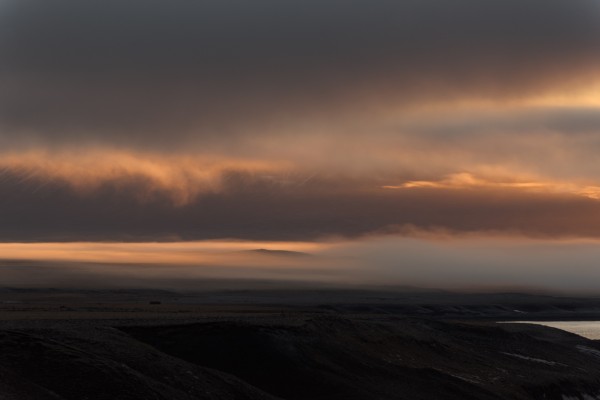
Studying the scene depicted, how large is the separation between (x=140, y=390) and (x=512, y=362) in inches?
1819

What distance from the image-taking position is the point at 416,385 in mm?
58438

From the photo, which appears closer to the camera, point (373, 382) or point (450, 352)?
point (373, 382)

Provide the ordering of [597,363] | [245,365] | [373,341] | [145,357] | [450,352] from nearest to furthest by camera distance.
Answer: [145,357] → [245,365] → [373,341] → [450,352] → [597,363]

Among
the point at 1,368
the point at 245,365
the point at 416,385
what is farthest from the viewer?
the point at 416,385

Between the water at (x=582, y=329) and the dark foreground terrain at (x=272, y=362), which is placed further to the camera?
the water at (x=582, y=329)

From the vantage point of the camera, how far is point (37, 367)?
40156 millimetres

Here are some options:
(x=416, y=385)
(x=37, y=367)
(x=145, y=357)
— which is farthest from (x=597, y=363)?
(x=37, y=367)

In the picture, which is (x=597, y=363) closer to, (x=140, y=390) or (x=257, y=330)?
(x=257, y=330)

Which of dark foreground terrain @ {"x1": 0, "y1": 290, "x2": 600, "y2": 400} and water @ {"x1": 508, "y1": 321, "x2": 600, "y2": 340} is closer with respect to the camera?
dark foreground terrain @ {"x1": 0, "y1": 290, "x2": 600, "y2": 400}

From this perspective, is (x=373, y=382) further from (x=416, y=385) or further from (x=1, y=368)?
(x=1, y=368)

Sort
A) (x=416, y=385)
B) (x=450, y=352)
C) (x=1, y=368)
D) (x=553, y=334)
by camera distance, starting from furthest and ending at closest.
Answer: (x=553, y=334)
(x=450, y=352)
(x=416, y=385)
(x=1, y=368)

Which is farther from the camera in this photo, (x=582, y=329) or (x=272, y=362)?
(x=582, y=329)

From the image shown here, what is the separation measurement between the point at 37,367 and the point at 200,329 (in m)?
18.4

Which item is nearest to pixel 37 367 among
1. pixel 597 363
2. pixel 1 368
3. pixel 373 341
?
pixel 1 368
